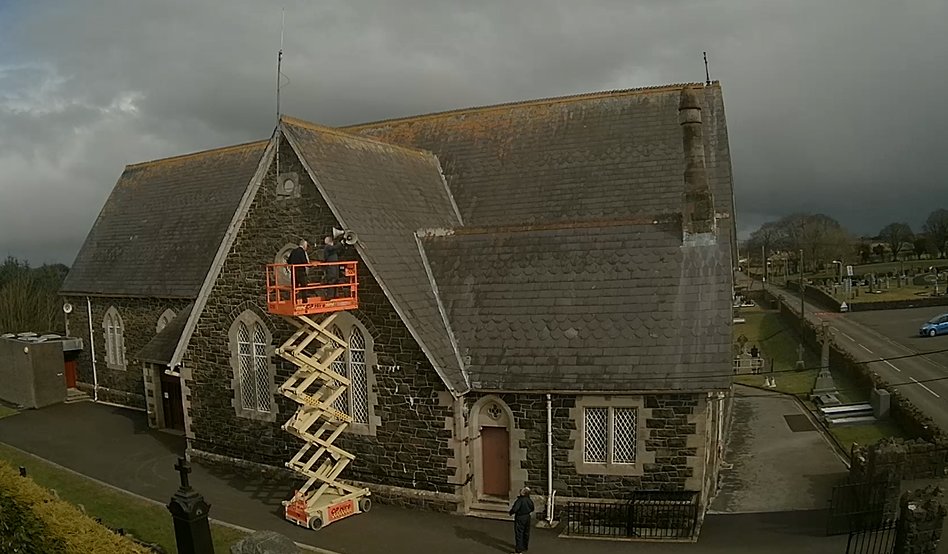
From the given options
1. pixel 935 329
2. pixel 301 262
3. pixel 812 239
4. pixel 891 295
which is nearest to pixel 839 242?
pixel 812 239

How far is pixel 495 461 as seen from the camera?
1622 cm

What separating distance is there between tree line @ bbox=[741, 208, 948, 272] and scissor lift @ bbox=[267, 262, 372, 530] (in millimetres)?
78761

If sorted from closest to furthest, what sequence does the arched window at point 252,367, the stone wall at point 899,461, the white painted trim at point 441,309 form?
1. the stone wall at point 899,461
2. the white painted trim at point 441,309
3. the arched window at point 252,367

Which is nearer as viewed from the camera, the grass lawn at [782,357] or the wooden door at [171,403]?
the wooden door at [171,403]

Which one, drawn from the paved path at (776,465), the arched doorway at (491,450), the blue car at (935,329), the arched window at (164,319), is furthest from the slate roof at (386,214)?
the blue car at (935,329)

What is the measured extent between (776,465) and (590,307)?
826 cm

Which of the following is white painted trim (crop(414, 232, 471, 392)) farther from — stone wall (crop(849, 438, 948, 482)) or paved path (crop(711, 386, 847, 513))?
stone wall (crop(849, 438, 948, 482))

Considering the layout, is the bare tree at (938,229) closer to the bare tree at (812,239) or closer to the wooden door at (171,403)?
the bare tree at (812,239)

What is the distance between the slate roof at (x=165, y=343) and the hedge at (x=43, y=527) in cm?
1273

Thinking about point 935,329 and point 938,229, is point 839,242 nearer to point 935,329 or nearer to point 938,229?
point 938,229

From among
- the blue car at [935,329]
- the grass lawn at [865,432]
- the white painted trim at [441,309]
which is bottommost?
the grass lawn at [865,432]

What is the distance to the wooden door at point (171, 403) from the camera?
2491 cm

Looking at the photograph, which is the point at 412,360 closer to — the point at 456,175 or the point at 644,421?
the point at 644,421

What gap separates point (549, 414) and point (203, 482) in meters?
10.0
